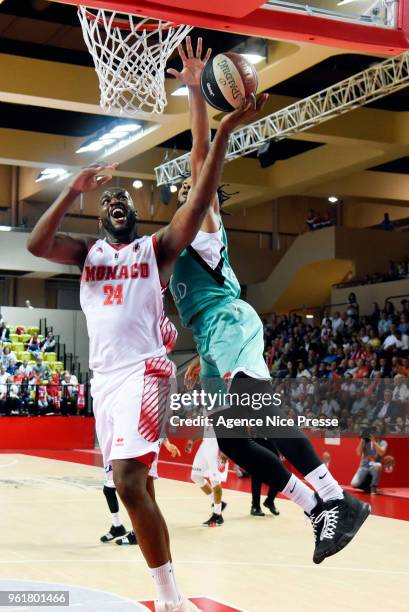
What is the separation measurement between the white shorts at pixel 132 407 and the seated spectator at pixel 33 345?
19.5 m

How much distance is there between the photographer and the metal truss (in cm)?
496

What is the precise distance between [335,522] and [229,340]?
1.11 metres

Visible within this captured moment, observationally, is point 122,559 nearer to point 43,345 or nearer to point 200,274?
point 200,274

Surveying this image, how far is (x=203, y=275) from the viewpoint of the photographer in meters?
5.01

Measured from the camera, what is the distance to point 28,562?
6402mm

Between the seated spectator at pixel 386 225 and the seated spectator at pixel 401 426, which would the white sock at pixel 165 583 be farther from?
A: the seated spectator at pixel 386 225

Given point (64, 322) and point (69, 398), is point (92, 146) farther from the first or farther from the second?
point (64, 322)

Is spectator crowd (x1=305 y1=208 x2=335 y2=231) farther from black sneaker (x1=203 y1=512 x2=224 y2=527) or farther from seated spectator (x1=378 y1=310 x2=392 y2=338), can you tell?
black sneaker (x1=203 y1=512 x2=224 y2=527)

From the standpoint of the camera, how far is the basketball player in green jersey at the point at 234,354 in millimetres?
4504

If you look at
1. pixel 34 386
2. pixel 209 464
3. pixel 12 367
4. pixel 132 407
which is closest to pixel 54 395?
pixel 34 386

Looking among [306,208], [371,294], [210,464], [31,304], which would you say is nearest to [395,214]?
[306,208]

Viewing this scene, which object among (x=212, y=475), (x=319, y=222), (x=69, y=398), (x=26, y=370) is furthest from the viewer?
(x=319, y=222)

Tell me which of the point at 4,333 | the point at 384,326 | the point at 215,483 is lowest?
the point at 215,483

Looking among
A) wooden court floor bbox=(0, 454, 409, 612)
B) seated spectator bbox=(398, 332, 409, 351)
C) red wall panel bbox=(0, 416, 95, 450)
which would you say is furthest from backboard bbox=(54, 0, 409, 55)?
red wall panel bbox=(0, 416, 95, 450)
